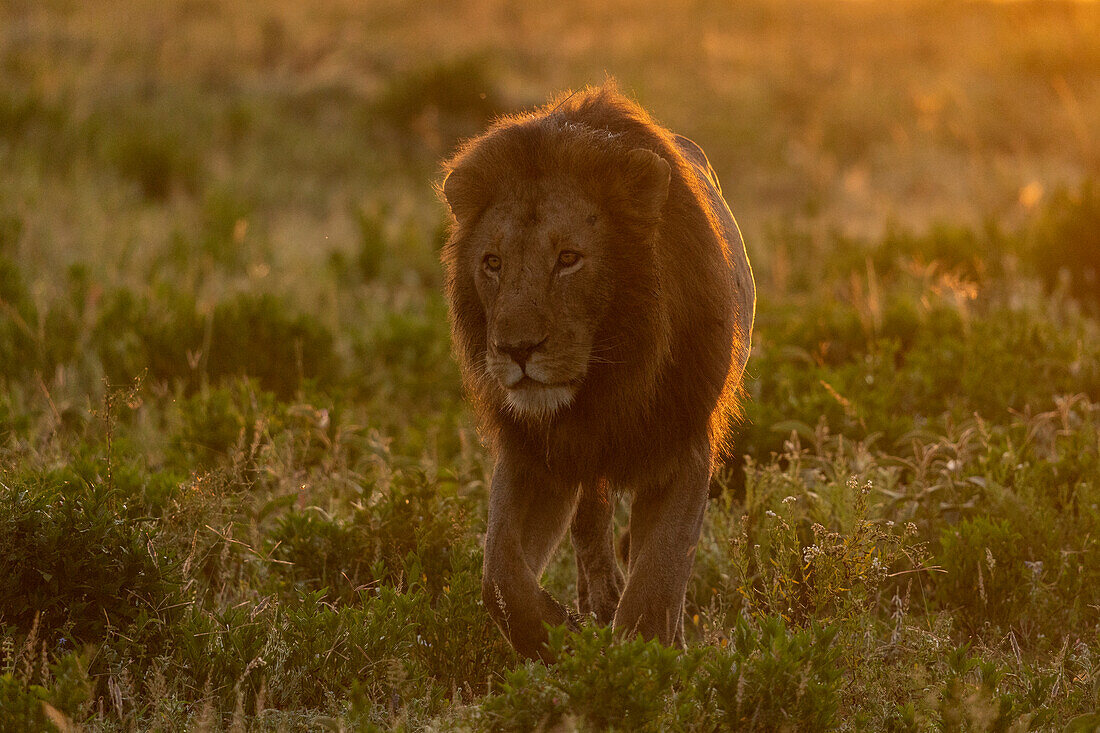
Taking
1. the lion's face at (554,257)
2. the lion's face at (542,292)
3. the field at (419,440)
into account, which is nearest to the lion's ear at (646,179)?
the lion's face at (554,257)

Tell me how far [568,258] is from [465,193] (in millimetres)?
486

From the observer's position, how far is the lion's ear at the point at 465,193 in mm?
3713

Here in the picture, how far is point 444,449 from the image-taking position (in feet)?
20.2

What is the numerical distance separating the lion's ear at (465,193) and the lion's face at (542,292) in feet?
0.35

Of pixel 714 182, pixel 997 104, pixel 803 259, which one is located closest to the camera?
pixel 714 182

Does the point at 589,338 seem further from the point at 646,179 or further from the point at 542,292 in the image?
the point at 646,179

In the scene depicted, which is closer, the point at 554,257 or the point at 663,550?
the point at 554,257

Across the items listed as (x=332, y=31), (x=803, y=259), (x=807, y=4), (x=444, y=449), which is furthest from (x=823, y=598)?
(x=807, y=4)

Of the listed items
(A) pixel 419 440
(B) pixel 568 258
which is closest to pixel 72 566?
(B) pixel 568 258

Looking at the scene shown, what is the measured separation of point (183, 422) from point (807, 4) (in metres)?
22.5

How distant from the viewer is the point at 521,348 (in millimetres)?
3307

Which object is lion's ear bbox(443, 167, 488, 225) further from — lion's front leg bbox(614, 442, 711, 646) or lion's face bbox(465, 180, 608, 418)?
lion's front leg bbox(614, 442, 711, 646)

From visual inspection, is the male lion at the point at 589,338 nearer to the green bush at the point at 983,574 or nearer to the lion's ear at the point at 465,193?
the lion's ear at the point at 465,193

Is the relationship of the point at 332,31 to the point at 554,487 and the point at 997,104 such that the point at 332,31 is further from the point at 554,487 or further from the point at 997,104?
the point at 554,487
